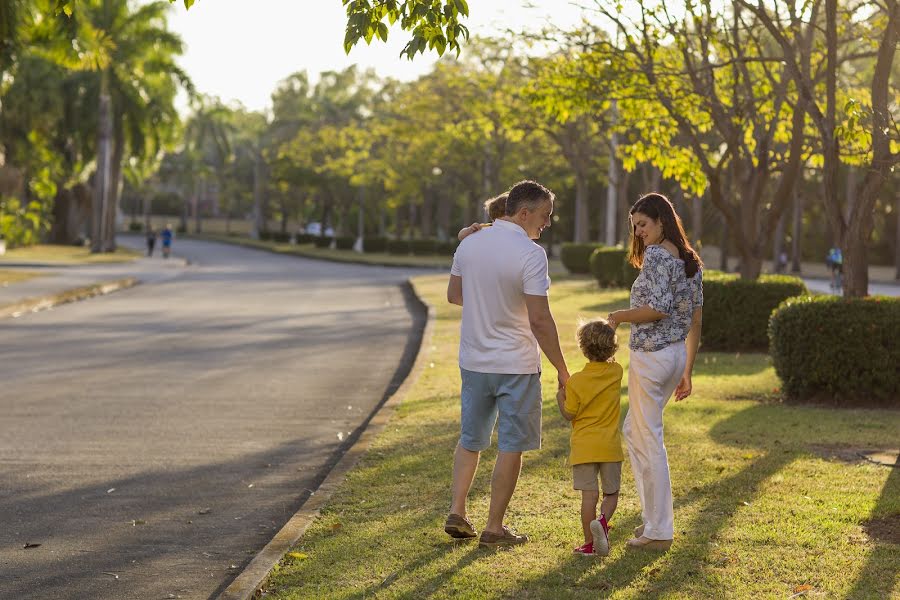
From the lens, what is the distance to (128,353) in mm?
17234

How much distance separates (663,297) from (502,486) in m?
1.21

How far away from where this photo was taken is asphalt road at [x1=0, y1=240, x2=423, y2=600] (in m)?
6.56

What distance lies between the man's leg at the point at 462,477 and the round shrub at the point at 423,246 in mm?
58388

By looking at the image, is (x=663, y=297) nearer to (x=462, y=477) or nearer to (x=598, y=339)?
(x=598, y=339)

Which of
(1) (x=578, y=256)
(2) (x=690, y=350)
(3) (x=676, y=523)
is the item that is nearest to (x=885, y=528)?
(3) (x=676, y=523)

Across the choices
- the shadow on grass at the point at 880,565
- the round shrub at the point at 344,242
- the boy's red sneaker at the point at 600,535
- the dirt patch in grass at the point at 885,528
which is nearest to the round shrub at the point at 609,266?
the shadow on grass at the point at 880,565

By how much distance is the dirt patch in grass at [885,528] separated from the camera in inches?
264

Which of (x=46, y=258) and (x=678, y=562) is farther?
(x=46, y=258)

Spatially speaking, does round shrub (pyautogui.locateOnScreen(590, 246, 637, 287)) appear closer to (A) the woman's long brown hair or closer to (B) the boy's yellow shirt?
(A) the woman's long brown hair

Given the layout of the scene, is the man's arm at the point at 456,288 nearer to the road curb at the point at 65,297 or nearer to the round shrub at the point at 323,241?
the road curb at the point at 65,297

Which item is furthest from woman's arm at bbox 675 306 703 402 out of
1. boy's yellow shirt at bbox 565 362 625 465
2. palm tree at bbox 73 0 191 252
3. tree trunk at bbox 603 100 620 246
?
palm tree at bbox 73 0 191 252

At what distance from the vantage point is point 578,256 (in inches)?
1652

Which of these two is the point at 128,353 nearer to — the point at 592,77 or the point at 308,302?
the point at 592,77

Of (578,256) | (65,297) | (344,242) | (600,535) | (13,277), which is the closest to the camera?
(600,535)
